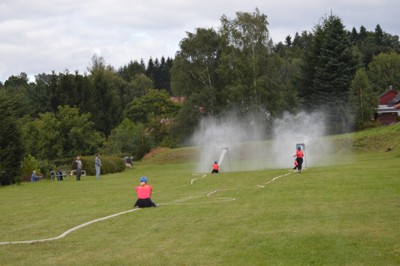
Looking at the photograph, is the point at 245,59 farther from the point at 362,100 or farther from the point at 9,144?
the point at 9,144

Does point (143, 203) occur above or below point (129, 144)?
below

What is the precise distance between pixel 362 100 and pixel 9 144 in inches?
1884

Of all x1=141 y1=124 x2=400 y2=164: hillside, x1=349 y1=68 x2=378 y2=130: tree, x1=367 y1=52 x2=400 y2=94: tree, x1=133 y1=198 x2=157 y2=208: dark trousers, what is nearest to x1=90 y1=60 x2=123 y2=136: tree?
x1=141 y1=124 x2=400 y2=164: hillside

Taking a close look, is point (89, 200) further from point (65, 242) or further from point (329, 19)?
point (329, 19)

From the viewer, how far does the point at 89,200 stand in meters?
25.5

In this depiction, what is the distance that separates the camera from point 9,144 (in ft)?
153

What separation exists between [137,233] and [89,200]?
11678mm

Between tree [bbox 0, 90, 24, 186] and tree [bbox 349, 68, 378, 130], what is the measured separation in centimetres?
4652

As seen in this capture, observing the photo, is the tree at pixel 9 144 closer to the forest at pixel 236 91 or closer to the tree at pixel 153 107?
the forest at pixel 236 91

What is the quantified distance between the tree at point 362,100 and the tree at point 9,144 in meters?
46.5

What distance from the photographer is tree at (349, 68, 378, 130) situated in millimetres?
75938

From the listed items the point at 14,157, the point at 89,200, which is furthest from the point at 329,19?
the point at 89,200

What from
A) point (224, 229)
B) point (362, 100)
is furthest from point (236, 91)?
point (224, 229)

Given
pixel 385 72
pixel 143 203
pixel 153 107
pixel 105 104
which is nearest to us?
pixel 143 203
